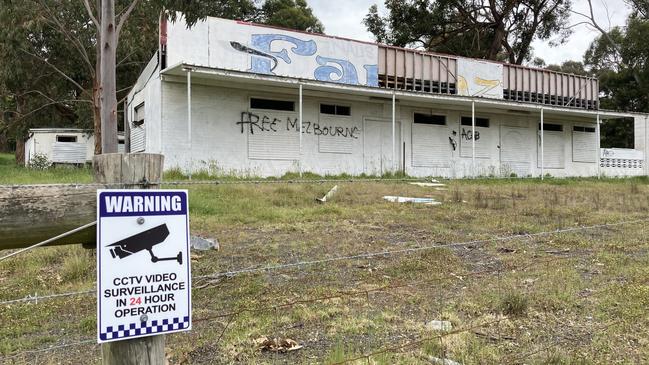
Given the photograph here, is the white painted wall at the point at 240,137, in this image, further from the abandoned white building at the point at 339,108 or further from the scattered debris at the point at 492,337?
the scattered debris at the point at 492,337

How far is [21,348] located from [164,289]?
2.46m

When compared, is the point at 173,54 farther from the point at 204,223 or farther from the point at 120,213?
the point at 120,213

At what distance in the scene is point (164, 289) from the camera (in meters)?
2.09

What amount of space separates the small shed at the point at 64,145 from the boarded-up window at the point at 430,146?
1722cm

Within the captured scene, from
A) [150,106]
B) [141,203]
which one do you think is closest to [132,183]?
[141,203]

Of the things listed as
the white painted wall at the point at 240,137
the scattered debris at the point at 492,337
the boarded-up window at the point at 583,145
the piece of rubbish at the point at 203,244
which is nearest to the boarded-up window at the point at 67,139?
the white painted wall at the point at 240,137

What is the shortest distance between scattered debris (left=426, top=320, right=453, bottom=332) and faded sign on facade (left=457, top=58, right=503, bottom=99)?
18146 mm

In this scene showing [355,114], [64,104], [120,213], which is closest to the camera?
[120,213]

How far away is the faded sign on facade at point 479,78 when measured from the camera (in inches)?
840

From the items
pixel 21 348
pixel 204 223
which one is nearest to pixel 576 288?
pixel 21 348

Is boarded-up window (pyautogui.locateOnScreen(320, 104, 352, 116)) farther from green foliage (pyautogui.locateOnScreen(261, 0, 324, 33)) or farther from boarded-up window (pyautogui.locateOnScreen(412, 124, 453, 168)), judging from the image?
green foliage (pyautogui.locateOnScreen(261, 0, 324, 33))

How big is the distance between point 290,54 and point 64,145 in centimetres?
1661

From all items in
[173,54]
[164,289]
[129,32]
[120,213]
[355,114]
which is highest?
[129,32]

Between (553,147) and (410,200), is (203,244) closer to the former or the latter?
(410,200)
